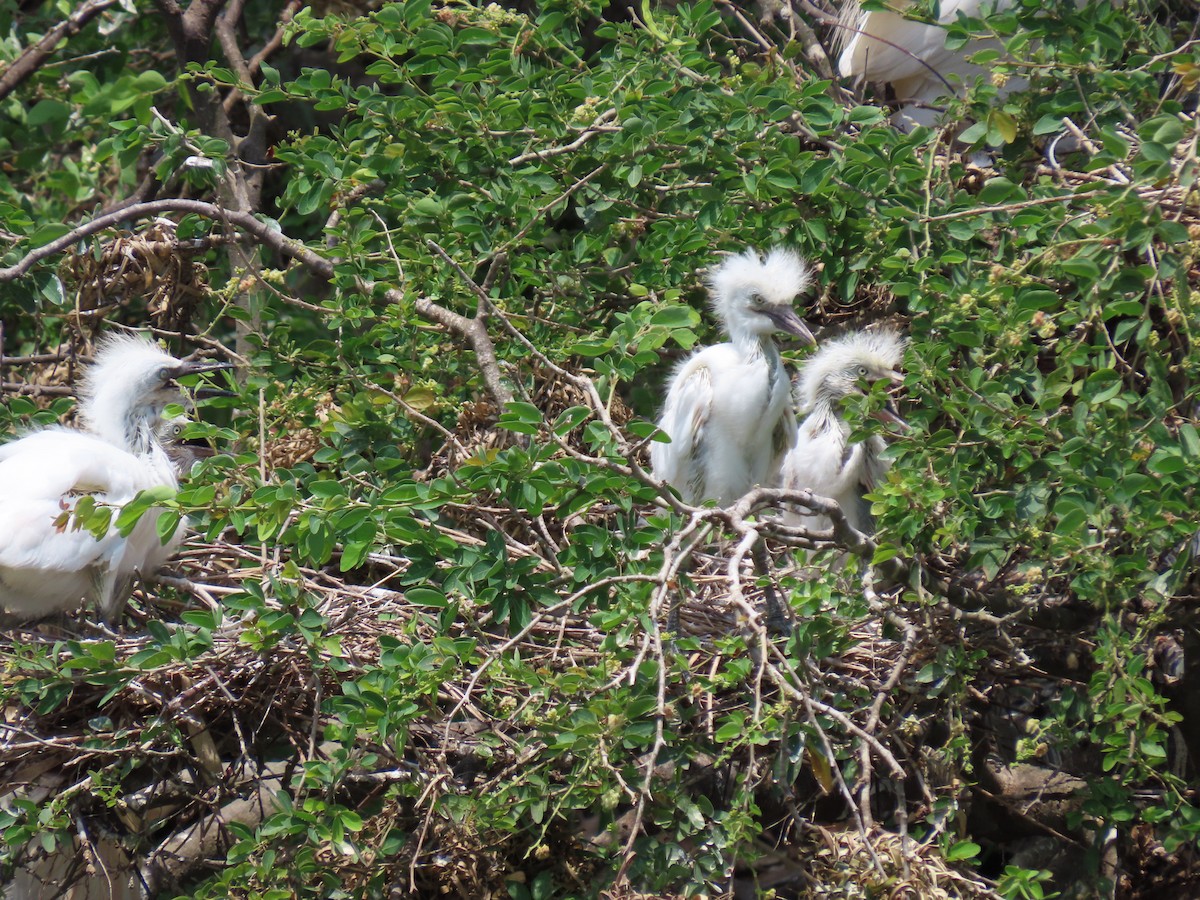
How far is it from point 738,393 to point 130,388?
1.98 m

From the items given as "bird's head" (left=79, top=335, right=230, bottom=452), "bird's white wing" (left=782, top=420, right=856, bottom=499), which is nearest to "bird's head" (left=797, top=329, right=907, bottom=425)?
"bird's white wing" (left=782, top=420, right=856, bottom=499)

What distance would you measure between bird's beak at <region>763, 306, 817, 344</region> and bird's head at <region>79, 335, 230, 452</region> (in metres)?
1.77

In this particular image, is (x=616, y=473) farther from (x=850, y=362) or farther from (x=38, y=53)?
(x=38, y=53)

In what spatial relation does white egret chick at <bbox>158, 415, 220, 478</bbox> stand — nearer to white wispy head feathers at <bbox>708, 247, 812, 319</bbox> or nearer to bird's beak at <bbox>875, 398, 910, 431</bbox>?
white wispy head feathers at <bbox>708, 247, 812, 319</bbox>

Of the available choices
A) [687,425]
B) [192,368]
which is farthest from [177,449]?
[687,425]

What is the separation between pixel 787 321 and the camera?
13.4 feet

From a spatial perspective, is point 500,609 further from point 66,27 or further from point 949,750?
point 66,27

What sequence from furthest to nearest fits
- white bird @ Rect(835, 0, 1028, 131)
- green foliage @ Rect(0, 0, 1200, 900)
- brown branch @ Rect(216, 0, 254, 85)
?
1. white bird @ Rect(835, 0, 1028, 131)
2. brown branch @ Rect(216, 0, 254, 85)
3. green foliage @ Rect(0, 0, 1200, 900)

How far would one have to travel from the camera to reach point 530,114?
3885mm

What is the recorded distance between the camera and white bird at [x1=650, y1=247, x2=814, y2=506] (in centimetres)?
409

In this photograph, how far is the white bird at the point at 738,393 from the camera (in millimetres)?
4090

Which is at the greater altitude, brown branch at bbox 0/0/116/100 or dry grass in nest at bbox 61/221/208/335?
brown branch at bbox 0/0/116/100

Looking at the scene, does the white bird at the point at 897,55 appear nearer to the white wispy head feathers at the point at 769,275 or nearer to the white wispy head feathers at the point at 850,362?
the white wispy head feathers at the point at 850,362

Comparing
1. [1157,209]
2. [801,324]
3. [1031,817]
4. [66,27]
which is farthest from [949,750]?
[66,27]
